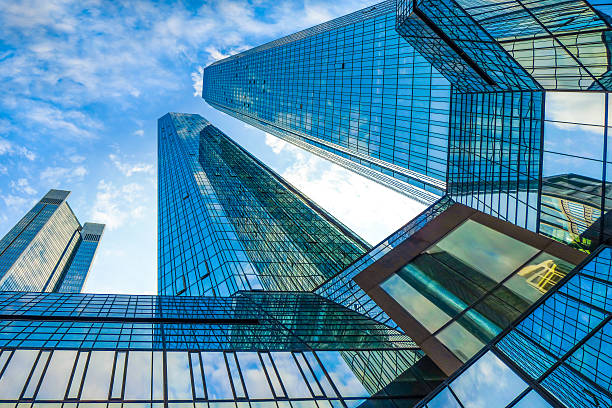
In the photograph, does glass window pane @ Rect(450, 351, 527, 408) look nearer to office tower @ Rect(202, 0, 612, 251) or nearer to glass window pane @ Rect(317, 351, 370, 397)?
glass window pane @ Rect(317, 351, 370, 397)

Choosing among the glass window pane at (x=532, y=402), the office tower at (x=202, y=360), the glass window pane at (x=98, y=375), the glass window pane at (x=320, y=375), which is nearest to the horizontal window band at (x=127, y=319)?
the office tower at (x=202, y=360)

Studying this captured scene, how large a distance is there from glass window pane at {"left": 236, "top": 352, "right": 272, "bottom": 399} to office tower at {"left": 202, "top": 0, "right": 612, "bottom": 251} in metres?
16.9

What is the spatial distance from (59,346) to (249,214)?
45.8 meters

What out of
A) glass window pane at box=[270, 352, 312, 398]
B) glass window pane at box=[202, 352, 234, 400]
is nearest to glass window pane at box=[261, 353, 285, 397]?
glass window pane at box=[270, 352, 312, 398]

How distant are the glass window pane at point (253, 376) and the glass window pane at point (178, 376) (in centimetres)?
230

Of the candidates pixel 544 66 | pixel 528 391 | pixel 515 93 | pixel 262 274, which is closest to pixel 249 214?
pixel 262 274

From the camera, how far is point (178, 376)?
44.2 feet

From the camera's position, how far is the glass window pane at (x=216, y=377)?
12961 millimetres

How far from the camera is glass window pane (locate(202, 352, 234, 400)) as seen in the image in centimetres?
1296

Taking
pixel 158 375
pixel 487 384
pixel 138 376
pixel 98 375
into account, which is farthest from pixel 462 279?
pixel 98 375

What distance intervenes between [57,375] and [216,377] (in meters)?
5.81

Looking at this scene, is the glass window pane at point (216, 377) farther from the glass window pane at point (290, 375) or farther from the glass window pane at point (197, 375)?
the glass window pane at point (290, 375)

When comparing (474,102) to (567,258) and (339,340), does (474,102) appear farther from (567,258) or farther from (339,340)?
(339,340)

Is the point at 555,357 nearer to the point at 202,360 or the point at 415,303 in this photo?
the point at 415,303
